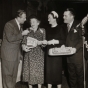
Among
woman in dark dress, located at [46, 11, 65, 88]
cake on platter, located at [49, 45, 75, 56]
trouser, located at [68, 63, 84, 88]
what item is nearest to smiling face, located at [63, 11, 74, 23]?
woman in dark dress, located at [46, 11, 65, 88]

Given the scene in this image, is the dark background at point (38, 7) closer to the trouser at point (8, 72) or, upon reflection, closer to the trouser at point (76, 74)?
the trouser at point (8, 72)

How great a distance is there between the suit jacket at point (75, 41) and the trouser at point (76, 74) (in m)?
0.09

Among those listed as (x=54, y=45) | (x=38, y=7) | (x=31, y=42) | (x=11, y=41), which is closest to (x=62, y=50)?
(x=54, y=45)

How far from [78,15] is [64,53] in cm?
274

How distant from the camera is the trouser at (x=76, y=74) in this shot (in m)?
3.42

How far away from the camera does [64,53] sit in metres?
3.24

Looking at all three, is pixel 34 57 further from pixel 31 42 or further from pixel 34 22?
pixel 34 22

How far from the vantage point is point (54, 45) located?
3402 millimetres

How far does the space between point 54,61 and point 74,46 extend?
45cm

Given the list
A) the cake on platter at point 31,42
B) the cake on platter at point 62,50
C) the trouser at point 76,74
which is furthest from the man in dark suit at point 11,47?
the trouser at point 76,74

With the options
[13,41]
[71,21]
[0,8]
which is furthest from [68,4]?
[13,41]

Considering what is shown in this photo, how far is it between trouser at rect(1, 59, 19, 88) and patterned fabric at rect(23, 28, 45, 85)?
203 mm

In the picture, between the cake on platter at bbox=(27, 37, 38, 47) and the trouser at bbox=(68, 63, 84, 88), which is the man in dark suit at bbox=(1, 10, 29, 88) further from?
the trouser at bbox=(68, 63, 84, 88)

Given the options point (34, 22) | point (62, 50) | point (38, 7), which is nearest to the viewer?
point (62, 50)
